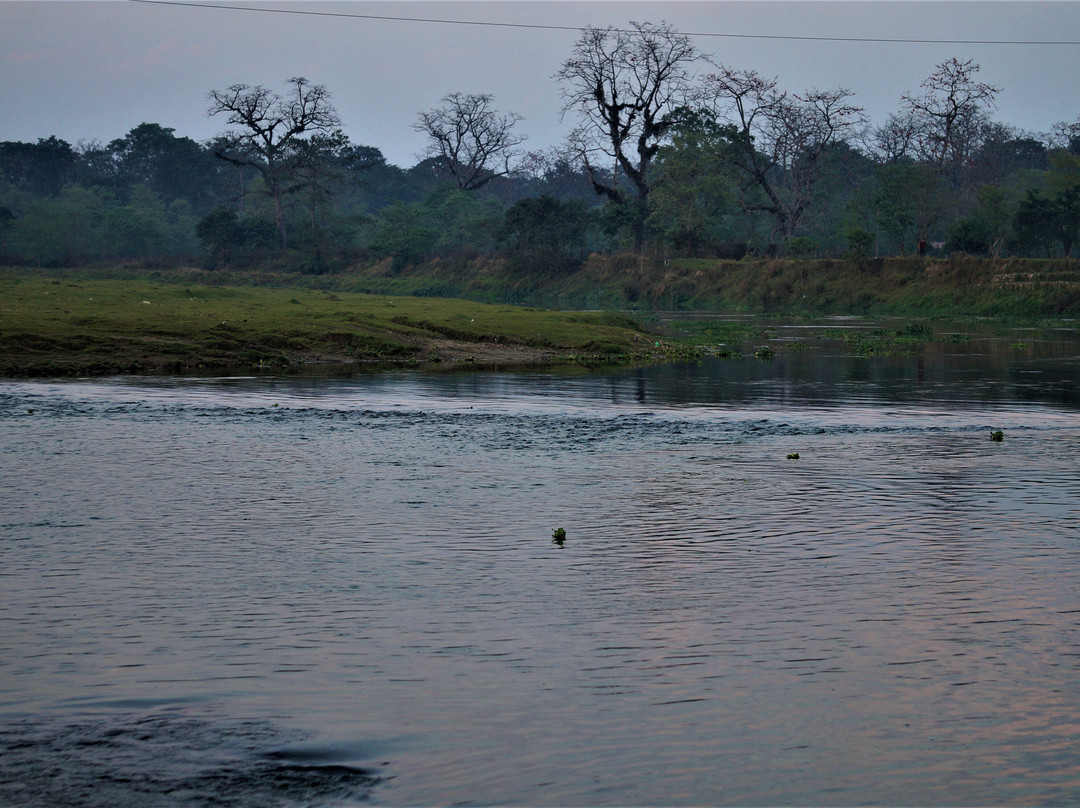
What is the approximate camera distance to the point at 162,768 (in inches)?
254

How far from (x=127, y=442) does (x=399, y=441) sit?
4333mm

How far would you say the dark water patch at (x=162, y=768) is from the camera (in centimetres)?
611

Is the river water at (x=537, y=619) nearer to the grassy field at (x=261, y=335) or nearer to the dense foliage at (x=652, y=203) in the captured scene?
the grassy field at (x=261, y=335)

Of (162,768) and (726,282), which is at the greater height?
(726,282)

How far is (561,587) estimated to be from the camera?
1010 cm

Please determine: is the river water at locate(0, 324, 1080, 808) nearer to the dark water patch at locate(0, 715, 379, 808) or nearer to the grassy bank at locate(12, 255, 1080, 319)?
the dark water patch at locate(0, 715, 379, 808)

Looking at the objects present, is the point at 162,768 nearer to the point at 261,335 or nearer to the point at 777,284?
the point at 261,335

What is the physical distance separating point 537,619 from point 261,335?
2795 cm

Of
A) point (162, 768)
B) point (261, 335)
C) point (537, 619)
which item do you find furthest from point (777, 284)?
point (162, 768)

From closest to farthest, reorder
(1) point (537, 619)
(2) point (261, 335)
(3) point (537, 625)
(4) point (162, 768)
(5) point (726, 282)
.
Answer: (4) point (162, 768), (3) point (537, 625), (1) point (537, 619), (2) point (261, 335), (5) point (726, 282)

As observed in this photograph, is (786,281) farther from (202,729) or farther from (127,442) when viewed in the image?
(202,729)

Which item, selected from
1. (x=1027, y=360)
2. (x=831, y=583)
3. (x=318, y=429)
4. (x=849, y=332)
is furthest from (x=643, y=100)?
(x=831, y=583)

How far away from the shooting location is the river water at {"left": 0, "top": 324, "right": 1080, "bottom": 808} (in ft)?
21.3

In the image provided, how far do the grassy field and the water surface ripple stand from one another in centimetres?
1491
